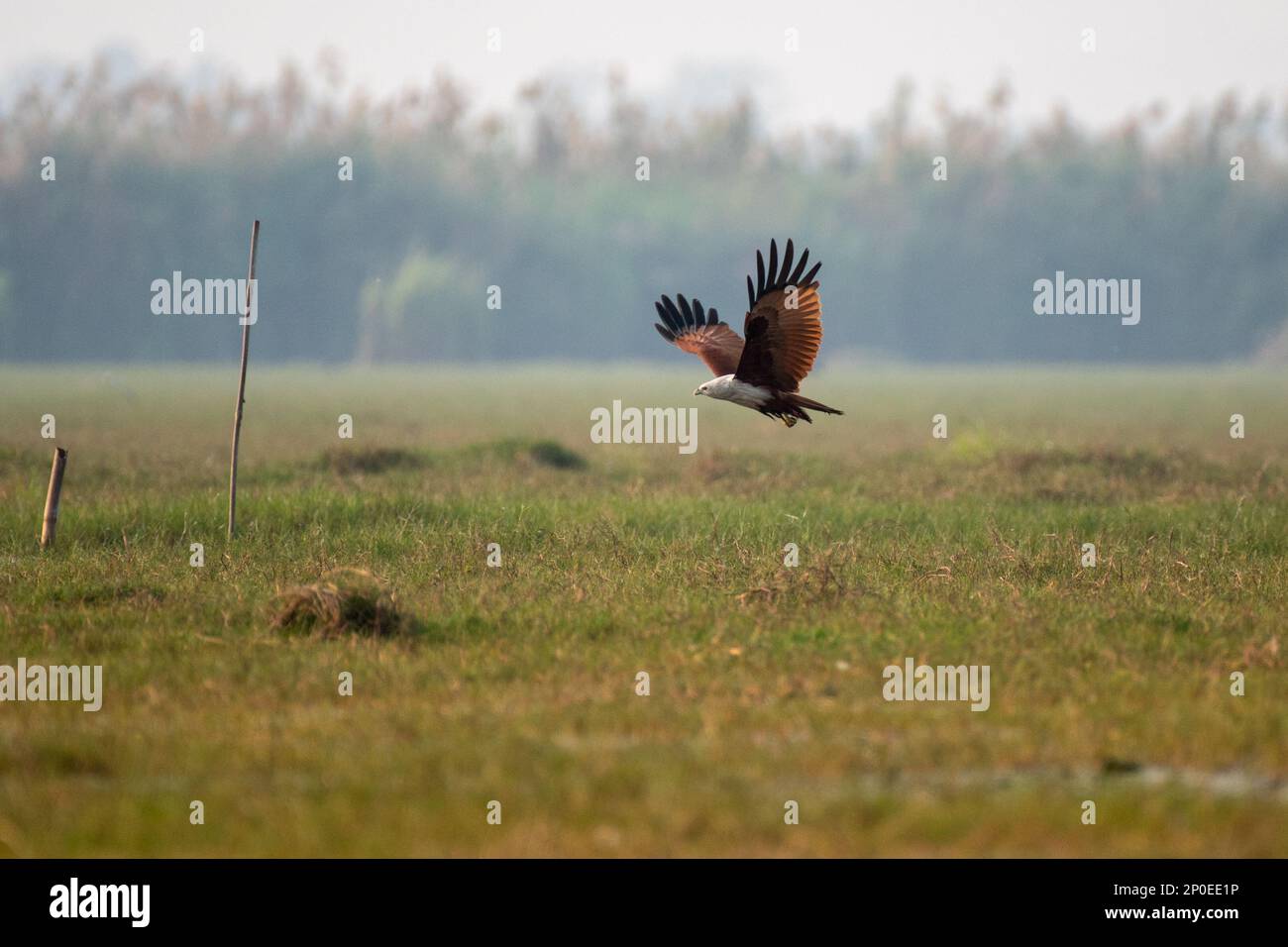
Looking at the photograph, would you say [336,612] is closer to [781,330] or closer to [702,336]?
[781,330]

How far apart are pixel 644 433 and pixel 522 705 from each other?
23.4 m

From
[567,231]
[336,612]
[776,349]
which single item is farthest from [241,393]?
[567,231]

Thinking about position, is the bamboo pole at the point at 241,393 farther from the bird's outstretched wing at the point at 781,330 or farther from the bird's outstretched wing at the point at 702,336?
the bird's outstretched wing at the point at 781,330

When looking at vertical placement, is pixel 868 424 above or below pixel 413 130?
below

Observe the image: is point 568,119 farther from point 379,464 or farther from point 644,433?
point 379,464

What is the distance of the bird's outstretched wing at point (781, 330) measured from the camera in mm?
11391

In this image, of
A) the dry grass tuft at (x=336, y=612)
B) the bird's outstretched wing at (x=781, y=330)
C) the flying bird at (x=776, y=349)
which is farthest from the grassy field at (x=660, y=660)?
the bird's outstretched wing at (x=781, y=330)

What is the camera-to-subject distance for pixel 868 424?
32.0 metres

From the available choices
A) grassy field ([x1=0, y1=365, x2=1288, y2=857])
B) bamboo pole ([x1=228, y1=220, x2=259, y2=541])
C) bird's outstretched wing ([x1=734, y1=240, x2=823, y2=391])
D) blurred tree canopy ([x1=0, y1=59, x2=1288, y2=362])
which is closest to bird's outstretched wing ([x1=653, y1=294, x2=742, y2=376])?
bird's outstretched wing ([x1=734, y1=240, x2=823, y2=391])

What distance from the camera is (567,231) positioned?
287 ft

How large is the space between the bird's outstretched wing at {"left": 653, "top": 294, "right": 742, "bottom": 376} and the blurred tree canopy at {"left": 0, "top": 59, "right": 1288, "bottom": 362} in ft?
207

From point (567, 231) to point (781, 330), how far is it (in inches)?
3039
